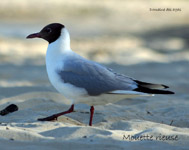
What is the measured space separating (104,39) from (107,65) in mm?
4739

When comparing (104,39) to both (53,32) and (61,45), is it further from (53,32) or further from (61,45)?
(61,45)

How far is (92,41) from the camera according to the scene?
16688 mm

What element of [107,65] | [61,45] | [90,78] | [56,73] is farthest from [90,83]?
[107,65]

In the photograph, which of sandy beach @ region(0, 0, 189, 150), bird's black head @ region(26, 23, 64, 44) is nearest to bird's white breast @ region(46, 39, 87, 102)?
bird's black head @ region(26, 23, 64, 44)

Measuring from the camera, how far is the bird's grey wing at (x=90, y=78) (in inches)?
235

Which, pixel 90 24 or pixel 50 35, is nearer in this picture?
pixel 50 35

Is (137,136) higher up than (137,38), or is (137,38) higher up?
(137,38)

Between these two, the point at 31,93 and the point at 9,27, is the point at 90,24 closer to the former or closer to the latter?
the point at 9,27

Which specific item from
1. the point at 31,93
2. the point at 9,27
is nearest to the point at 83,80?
the point at 31,93

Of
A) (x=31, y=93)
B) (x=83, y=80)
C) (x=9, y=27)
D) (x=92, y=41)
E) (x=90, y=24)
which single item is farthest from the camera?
(x=90, y=24)

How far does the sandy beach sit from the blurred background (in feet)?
0.07

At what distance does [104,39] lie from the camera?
1720 cm

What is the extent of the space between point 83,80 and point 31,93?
2.95m

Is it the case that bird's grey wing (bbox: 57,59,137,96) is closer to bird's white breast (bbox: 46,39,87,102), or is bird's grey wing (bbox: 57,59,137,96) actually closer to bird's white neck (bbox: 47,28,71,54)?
bird's white breast (bbox: 46,39,87,102)
